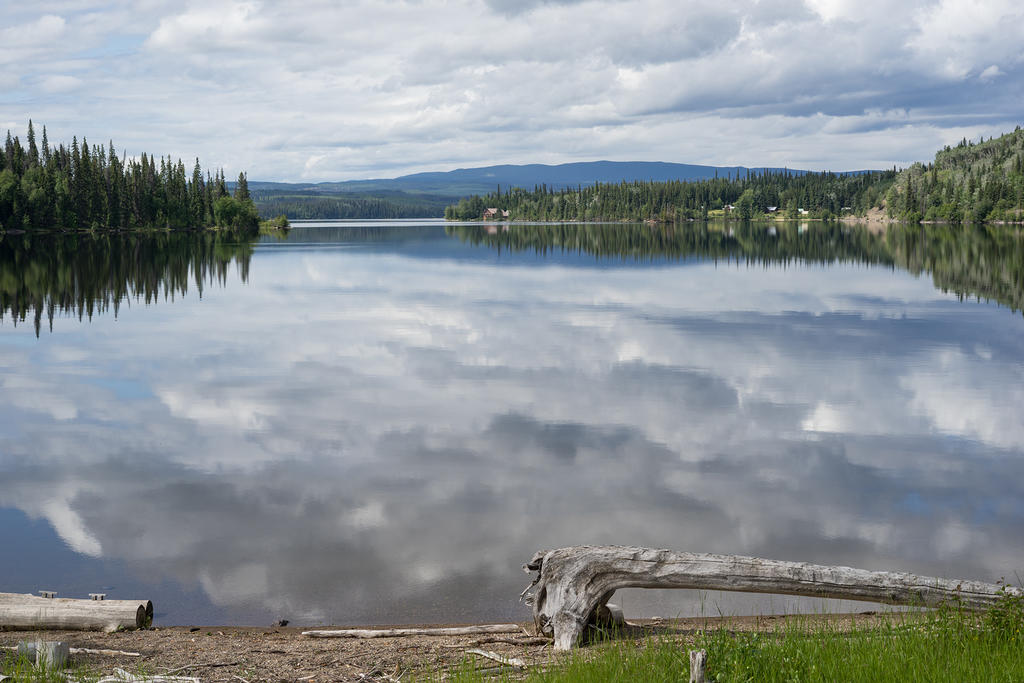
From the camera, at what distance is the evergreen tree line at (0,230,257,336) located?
45188 mm

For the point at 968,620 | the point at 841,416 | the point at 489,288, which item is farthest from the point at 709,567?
the point at 489,288

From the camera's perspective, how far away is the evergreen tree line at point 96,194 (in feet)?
447

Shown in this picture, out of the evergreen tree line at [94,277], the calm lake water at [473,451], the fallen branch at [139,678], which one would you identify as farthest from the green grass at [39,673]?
the evergreen tree line at [94,277]

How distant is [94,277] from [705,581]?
6077cm

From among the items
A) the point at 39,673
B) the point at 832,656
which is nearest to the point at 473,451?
the point at 39,673

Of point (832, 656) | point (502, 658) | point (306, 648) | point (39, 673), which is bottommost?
point (306, 648)

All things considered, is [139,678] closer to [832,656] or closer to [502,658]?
[502,658]

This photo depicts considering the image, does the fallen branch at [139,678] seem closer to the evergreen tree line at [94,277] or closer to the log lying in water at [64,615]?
the log lying in water at [64,615]

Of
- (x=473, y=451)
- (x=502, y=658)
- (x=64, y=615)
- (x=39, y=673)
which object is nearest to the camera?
(x=39, y=673)

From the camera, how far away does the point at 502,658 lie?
9.14 meters

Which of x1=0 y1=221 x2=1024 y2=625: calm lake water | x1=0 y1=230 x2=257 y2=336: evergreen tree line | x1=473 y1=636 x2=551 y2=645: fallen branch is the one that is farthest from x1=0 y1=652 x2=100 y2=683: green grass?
x1=0 y1=230 x2=257 y2=336: evergreen tree line

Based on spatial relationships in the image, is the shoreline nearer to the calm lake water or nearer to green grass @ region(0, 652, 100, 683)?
green grass @ region(0, 652, 100, 683)

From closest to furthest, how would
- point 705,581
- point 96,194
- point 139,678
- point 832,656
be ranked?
point 832,656 < point 139,678 < point 705,581 < point 96,194

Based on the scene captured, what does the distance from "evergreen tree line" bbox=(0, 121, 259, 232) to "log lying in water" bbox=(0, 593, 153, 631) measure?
13757 centimetres
